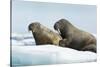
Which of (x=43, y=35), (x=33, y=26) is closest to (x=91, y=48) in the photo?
(x=43, y=35)

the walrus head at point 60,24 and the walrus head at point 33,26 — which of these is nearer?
the walrus head at point 33,26

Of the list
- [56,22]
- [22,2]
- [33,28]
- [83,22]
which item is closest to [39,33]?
[33,28]

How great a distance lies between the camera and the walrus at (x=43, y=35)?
2156 millimetres

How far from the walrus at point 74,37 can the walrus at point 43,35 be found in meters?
0.06

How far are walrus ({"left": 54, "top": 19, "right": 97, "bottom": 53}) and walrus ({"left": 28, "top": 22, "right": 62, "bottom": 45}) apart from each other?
0.06 metres

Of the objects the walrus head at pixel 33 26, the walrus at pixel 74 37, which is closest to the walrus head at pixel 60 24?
the walrus at pixel 74 37

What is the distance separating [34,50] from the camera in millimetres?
2143

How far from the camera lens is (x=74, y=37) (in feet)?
7.67

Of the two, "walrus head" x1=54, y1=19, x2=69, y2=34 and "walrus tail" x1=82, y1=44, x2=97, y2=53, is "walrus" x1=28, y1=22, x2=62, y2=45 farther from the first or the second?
"walrus tail" x1=82, y1=44, x2=97, y2=53

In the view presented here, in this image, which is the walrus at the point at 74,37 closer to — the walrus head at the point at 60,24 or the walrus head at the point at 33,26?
the walrus head at the point at 60,24

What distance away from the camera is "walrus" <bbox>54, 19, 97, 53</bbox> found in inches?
89.6

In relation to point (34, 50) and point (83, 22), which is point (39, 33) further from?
point (83, 22)

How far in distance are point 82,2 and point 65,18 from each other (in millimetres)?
297

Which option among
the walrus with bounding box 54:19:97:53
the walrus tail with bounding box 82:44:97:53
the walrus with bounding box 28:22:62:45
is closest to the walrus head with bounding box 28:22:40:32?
the walrus with bounding box 28:22:62:45
